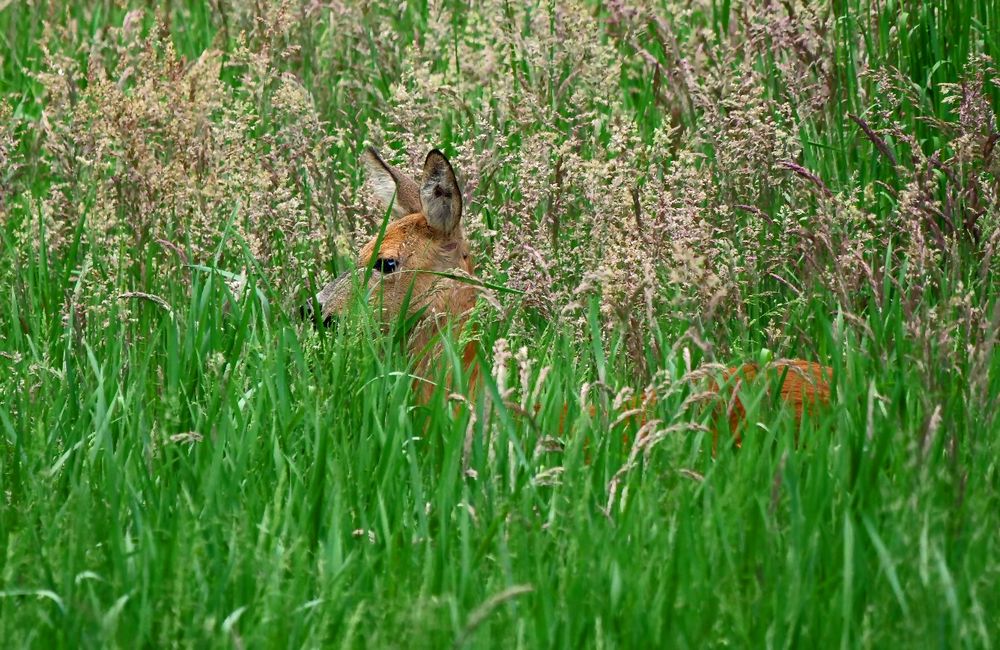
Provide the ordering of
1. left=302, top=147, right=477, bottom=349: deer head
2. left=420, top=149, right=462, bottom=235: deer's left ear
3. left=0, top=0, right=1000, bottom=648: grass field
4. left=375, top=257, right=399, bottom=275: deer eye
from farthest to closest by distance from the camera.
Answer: left=375, top=257, right=399, bottom=275: deer eye < left=302, top=147, right=477, bottom=349: deer head < left=420, top=149, right=462, bottom=235: deer's left ear < left=0, top=0, right=1000, bottom=648: grass field

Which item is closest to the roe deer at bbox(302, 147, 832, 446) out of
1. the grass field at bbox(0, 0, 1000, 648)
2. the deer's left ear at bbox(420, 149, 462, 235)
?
the deer's left ear at bbox(420, 149, 462, 235)

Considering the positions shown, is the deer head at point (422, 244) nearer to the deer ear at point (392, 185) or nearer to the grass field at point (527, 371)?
the deer ear at point (392, 185)

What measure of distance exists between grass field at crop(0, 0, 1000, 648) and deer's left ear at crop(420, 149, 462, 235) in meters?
0.11

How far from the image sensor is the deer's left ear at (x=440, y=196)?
533 cm

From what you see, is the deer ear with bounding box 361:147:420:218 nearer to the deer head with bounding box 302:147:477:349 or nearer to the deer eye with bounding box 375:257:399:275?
the deer head with bounding box 302:147:477:349

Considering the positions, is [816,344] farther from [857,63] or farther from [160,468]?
[160,468]

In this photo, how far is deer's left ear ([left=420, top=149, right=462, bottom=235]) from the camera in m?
5.33

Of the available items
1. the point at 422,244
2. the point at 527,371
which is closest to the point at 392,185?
the point at 422,244

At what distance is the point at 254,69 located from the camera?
5758 mm

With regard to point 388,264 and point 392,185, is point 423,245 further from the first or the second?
point 392,185

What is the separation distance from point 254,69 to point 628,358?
90.5 inches

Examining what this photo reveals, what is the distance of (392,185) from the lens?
5.80 metres

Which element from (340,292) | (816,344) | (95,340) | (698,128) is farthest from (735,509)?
(698,128)

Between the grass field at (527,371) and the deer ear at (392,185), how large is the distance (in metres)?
0.08
